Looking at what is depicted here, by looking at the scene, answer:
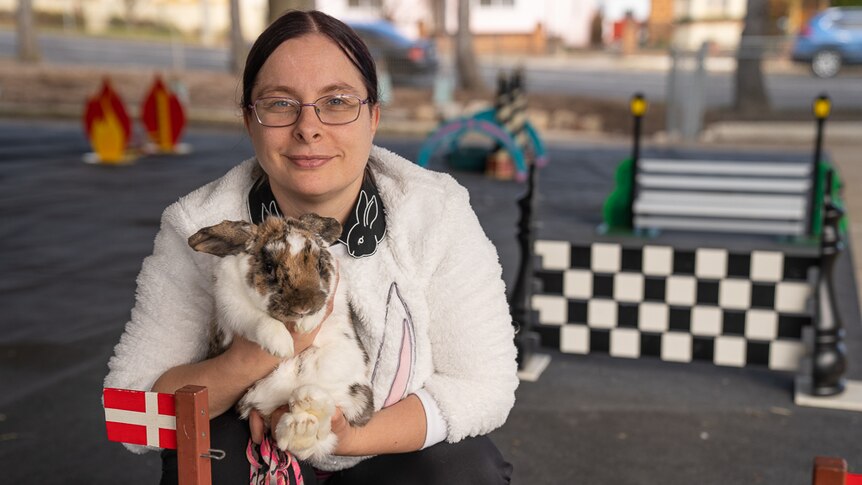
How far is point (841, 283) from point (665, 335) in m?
2.00

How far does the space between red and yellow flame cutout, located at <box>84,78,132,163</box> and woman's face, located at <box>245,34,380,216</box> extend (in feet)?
30.5

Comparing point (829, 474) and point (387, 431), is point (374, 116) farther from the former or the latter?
point (829, 474)

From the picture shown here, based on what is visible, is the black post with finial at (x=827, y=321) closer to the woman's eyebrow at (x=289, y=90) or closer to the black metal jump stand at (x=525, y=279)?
the black metal jump stand at (x=525, y=279)

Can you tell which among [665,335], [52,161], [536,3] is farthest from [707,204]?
[536,3]

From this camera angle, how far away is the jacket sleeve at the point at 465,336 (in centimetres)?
203

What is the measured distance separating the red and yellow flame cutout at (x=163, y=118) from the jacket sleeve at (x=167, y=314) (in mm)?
9825

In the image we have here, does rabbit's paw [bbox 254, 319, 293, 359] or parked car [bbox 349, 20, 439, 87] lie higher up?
parked car [bbox 349, 20, 439, 87]

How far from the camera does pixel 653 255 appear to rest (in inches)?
175

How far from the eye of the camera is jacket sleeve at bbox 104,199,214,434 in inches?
78.8

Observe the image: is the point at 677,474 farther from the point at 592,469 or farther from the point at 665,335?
the point at 665,335

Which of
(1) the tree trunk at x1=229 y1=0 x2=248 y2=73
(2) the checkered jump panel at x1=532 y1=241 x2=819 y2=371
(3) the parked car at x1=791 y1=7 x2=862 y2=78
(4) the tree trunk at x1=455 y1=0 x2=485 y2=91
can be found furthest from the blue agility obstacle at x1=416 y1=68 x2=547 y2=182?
(3) the parked car at x1=791 y1=7 x2=862 y2=78

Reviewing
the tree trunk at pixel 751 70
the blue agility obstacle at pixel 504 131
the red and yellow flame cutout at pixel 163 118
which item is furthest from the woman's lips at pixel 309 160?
the tree trunk at pixel 751 70

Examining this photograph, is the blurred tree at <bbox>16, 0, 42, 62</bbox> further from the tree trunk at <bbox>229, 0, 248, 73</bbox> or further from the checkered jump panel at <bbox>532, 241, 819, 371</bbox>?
the checkered jump panel at <bbox>532, 241, 819, 371</bbox>

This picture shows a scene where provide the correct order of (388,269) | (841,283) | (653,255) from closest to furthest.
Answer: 1. (388,269)
2. (653,255)
3. (841,283)
